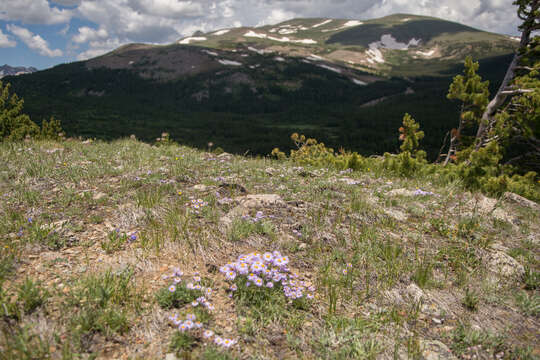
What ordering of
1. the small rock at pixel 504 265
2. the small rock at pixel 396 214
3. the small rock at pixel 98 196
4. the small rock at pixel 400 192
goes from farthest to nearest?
the small rock at pixel 400 192
the small rock at pixel 396 214
the small rock at pixel 98 196
the small rock at pixel 504 265

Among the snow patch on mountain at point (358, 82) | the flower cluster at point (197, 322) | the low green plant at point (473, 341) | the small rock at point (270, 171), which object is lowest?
the low green plant at point (473, 341)

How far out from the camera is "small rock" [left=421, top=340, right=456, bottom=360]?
2357 mm

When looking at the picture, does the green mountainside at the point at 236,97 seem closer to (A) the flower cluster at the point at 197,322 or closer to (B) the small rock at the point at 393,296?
(B) the small rock at the point at 393,296

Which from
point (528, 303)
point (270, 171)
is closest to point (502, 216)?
point (528, 303)

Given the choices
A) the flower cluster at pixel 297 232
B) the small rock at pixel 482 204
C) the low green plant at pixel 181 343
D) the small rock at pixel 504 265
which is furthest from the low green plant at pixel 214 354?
the small rock at pixel 482 204

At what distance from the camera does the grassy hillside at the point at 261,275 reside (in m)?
2.34

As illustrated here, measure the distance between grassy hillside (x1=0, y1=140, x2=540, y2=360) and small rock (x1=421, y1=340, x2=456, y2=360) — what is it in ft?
0.05

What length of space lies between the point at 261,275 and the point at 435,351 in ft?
5.22

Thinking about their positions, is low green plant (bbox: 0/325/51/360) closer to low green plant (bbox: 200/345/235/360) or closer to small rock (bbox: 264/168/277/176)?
low green plant (bbox: 200/345/235/360)

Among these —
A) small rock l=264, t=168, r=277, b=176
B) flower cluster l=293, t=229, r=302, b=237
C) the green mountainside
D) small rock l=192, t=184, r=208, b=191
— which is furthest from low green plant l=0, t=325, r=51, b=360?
the green mountainside

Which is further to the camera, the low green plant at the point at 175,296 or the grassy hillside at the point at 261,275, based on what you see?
the low green plant at the point at 175,296

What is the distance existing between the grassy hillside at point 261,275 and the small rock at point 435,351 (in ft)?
0.05

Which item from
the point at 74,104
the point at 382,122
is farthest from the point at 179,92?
the point at 382,122

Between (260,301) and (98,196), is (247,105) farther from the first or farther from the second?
(260,301)
